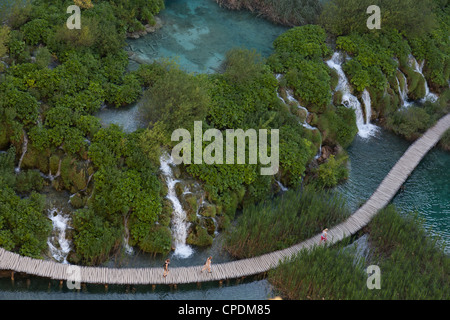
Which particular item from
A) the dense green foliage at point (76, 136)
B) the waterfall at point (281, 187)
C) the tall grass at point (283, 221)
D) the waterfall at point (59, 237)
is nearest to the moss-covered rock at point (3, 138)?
the dense green foliage at point (76, 136)

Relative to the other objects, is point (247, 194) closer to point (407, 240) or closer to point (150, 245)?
point (150, 245)

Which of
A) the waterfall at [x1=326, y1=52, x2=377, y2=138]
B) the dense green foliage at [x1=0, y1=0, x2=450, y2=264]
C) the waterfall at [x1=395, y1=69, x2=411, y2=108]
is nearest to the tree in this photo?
the dense green foliage at [x1=0, y1=0, x2=450, y2=264]

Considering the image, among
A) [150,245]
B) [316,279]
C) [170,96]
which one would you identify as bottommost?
[150,245]

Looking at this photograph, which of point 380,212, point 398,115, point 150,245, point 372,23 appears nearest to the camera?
point 150,245

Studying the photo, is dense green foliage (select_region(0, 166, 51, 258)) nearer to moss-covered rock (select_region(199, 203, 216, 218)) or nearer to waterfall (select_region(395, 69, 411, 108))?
moss-covered rock (select_region(199, 203, 216, 218))

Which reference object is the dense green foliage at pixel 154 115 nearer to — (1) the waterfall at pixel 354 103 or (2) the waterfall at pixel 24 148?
(2) the waterfall at pixel 24 148

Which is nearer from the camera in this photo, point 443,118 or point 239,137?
point 239,137

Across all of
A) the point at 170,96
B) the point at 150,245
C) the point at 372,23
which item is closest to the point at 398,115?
the point at 372,23
